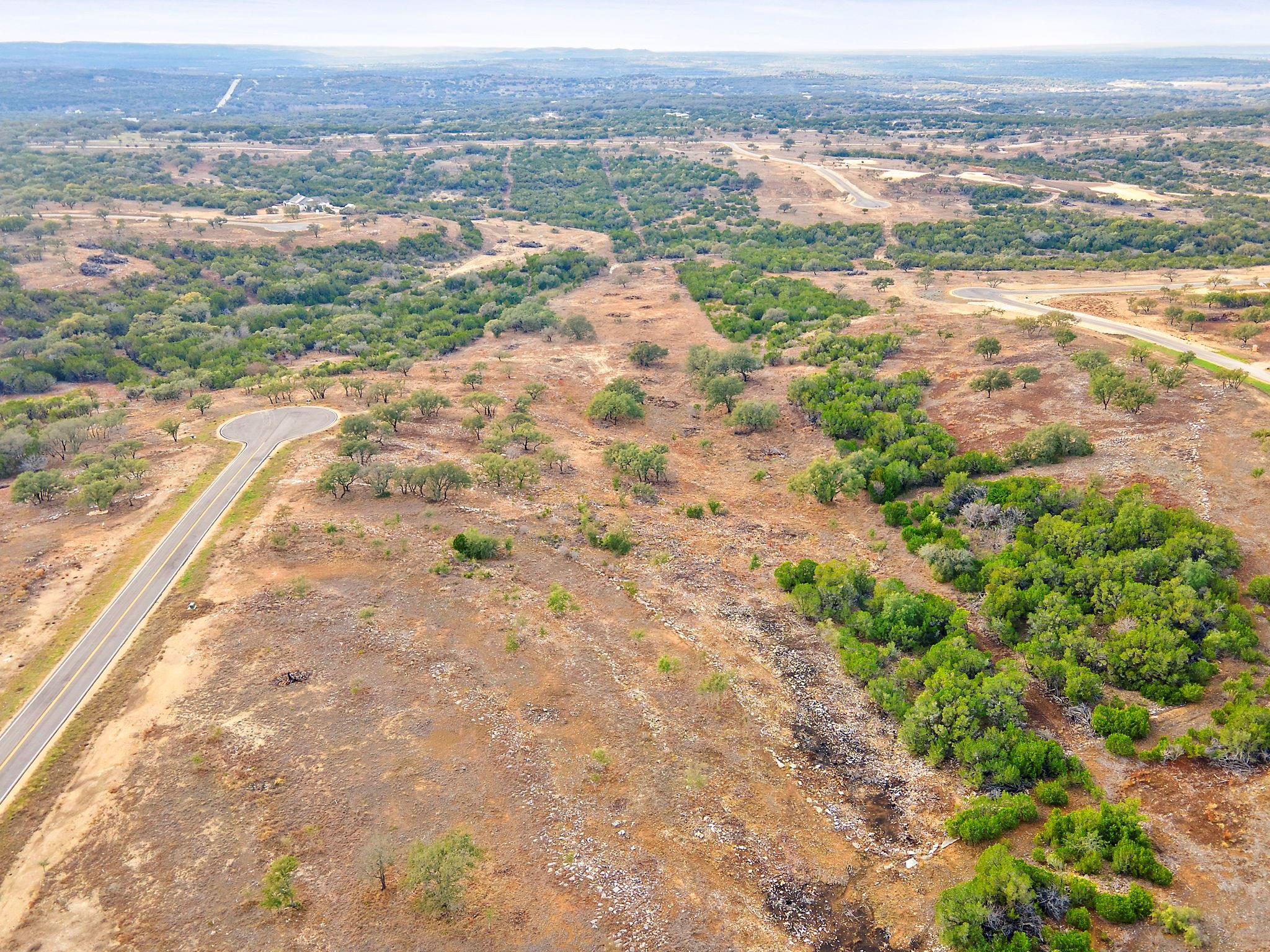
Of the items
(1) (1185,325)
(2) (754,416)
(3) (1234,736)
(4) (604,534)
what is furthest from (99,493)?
(1) (1185,325)

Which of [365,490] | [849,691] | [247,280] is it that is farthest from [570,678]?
[247,280]

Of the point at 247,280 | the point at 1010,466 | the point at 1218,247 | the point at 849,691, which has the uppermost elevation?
the point at 1218,247

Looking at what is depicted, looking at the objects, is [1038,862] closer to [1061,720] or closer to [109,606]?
[1061,720]

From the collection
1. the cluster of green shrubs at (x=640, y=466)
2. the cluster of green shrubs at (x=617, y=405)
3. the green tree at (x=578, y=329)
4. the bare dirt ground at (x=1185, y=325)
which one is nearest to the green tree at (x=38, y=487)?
the cluster of green shrubs at (x=640, y=466)

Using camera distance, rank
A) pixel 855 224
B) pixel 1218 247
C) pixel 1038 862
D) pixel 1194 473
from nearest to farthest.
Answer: pixel 1038 862
pixel 1194 473
pixel 1218 247
pixel 855 224

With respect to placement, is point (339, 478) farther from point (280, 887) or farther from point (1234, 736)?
point (1234, 736)

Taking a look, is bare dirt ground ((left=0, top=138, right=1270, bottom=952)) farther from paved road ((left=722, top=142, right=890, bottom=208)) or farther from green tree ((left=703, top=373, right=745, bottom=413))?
paved road ((left=722, top=142, right=890, bottom=208))
